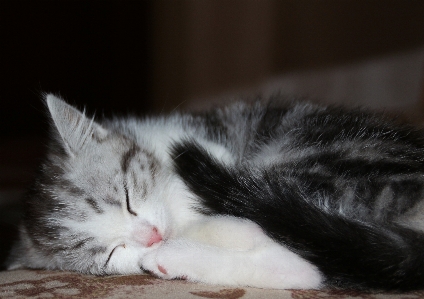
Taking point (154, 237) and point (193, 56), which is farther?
point (193, 56)

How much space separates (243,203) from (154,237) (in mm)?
311

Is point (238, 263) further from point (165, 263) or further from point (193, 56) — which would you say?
point (193, 56)

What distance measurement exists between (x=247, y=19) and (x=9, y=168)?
6.78 feet

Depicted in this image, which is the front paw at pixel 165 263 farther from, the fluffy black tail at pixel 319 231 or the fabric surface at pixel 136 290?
the fluffy black tail at pixel 319 231

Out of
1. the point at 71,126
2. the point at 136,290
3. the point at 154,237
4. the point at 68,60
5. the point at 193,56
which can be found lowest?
the point at 136,290

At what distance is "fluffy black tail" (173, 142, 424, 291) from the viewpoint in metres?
0.92

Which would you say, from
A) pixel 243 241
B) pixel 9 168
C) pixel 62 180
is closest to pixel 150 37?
pixel 9 168

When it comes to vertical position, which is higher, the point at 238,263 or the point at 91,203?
the point at 91,203

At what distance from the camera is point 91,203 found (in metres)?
1.25

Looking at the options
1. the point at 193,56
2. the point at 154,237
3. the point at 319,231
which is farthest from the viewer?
the point at 193,56

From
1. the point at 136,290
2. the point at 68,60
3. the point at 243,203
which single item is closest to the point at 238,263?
the point at 243,203

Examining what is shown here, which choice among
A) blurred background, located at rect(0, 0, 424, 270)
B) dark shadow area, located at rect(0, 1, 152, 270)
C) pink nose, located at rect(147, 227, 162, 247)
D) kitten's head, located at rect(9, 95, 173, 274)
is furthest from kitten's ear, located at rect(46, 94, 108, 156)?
dark shadow area, located at rect(0, 1, 152, 270)

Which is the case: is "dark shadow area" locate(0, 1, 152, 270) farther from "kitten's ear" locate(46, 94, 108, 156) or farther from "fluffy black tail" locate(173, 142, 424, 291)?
"fluffy black tail" locate(173, 142, 424, 291)

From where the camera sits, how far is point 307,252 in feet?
3.19
